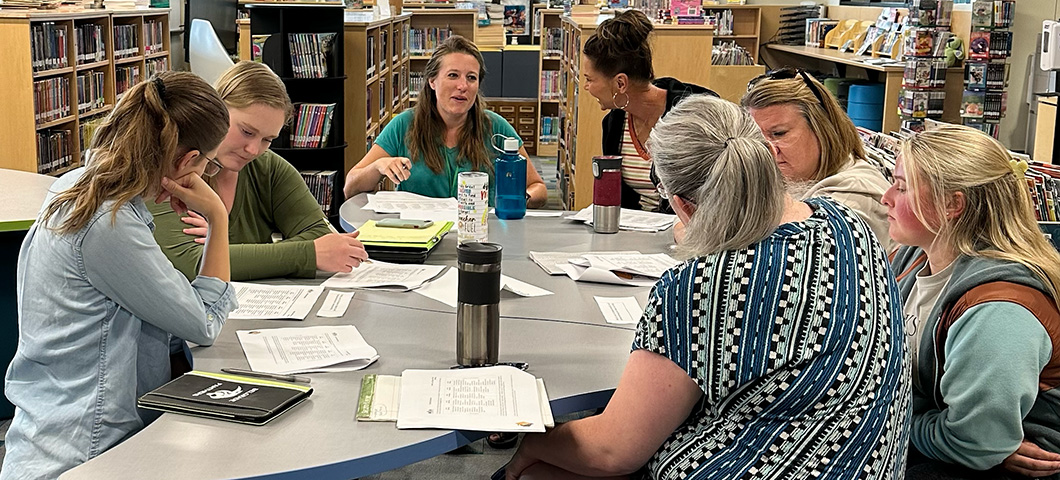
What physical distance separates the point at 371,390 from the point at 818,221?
0.78 meters

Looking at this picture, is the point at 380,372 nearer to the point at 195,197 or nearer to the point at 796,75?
the point at 195,197

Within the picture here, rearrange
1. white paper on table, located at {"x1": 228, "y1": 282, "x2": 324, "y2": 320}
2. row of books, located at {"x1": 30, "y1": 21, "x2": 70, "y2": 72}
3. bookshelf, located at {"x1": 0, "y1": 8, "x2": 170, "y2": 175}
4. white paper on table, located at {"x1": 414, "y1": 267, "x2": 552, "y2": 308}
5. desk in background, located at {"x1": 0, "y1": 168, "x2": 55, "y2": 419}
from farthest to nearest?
row of books, located at {"x1": 30, "y1": 21, "x2": 70, "y2": 72}, bookshelf, located at {"x1": 0, "y1": 8, "x2": 170, "y2": 175}, desk in background, located at {"x1": 0, "y1": 168, "x2": 55, "y2": 419}, white paper on table, located at {"x1": 414, "y1": 267, "x2": 552, "y2": 308}, white paper on table, located at {"x1": 228, "y1": 282, "x2": 324, "y2": 320}

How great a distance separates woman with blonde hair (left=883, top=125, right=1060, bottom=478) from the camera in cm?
169

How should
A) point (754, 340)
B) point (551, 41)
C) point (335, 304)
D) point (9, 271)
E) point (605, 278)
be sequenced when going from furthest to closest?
point (551, 41)
point (9, 271)
point (605, 278)
point (335, 304)
point (754, 340)

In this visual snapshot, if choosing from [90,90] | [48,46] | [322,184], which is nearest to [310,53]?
[322,184]

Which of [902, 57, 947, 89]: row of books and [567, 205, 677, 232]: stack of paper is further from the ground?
[902, 57, 947, 89]: row of books

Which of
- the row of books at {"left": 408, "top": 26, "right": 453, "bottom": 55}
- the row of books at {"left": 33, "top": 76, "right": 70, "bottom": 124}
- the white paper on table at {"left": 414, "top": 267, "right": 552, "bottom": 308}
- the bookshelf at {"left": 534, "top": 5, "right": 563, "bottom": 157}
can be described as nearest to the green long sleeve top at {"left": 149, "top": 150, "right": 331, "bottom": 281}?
the white paper on table at {"left": 414, "top": 267, "right": 552, "bottom": 308}

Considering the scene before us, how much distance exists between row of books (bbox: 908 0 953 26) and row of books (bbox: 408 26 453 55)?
170 inches

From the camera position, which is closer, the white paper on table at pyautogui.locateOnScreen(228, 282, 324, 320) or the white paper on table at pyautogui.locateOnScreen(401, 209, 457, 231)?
the white paper on table at pyautogui.locateOnScreen(228, 282, 324, 320)

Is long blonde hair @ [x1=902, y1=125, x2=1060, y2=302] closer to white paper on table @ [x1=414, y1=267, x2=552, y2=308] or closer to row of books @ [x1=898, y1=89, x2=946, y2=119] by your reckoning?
white paper on table @ [x1=414, y1=267, x2=552, y2=308]

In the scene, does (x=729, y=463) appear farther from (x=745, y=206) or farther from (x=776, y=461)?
(x=745, y=206)

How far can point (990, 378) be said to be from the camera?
1.68 metres

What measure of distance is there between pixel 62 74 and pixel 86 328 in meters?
5.82

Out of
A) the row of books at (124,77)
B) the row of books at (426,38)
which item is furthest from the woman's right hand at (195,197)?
the row of books at (426,38)
